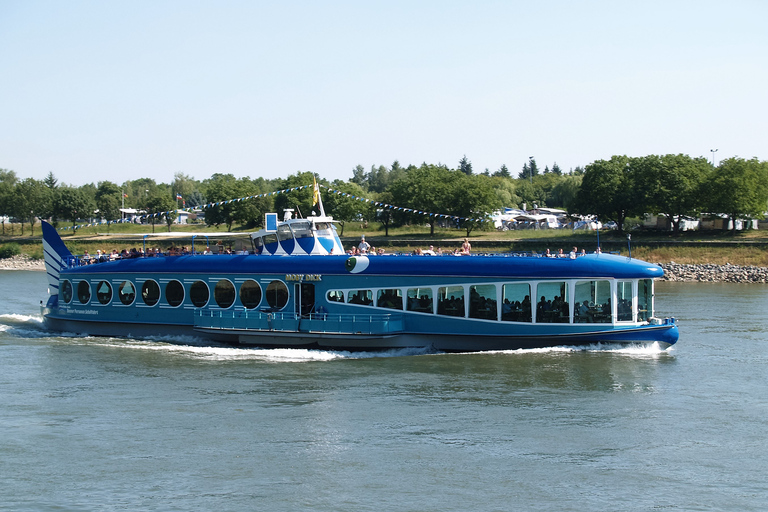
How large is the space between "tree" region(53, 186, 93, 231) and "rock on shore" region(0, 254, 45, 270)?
49.4 ft

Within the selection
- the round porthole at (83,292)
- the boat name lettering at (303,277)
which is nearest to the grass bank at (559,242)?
the round porthole at (83,292)

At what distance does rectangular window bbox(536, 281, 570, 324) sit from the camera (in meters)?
23.6

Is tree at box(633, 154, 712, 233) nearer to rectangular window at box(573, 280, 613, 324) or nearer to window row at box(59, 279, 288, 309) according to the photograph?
rectangular window at box(573, 280, 613, 324)

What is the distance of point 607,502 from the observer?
13.6m

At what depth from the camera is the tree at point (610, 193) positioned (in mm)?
67562

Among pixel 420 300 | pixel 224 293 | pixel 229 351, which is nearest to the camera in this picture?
pixel 420 300

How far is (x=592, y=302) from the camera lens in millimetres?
23531

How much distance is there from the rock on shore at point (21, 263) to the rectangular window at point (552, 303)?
58790mm

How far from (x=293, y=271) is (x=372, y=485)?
40.8 feet

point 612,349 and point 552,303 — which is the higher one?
point 552,303

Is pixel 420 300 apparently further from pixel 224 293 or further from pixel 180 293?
pixel 180 293

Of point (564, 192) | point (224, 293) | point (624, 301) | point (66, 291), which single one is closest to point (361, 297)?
point (224, 293)

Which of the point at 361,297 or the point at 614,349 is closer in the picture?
the point at 614,349

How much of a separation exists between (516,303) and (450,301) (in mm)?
2004
